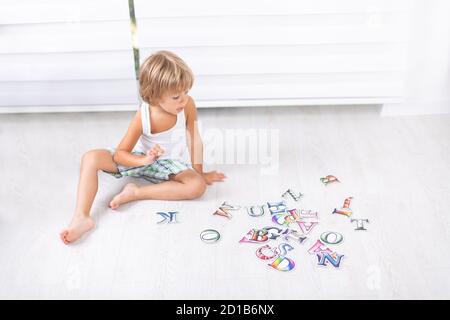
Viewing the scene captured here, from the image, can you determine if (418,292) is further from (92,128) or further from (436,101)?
(92,128)

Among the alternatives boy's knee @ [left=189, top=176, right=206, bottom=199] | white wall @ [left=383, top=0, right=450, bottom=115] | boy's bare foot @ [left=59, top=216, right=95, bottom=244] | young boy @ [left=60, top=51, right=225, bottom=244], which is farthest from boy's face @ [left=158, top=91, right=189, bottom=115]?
white wall @ [left=383, top=0, right=450, bottom=115]

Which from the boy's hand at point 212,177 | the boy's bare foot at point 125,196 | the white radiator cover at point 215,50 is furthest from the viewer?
the white radiator cover at point 215,50

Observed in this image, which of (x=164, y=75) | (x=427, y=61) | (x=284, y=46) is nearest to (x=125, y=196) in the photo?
(x=164, y=75)

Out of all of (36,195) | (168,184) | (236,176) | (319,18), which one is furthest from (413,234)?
(36,195)

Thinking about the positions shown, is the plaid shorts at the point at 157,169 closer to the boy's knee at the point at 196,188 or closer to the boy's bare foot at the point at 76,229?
the boy's knee at the point at 196,188

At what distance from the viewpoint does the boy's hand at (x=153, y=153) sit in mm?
1865

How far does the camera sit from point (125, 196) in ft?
6.42

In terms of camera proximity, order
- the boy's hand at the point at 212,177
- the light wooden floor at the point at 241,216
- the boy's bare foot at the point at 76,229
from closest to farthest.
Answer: the light wooden floor at the point at 241,216 → the boy's bare foot at the point at 76,229 → the boy's hand at the point at 212,177

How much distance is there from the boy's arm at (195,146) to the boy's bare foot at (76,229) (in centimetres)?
40

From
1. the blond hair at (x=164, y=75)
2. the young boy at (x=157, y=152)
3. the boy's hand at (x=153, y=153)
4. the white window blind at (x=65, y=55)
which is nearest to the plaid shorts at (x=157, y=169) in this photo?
the young boy at (x=157, y=152)

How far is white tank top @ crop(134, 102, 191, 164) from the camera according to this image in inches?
78.9

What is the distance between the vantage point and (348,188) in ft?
6.73

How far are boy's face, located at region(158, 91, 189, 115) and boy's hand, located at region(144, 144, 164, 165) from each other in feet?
0.43

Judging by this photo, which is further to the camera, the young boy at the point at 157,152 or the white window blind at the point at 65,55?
the white window blind at the point at 65,55
